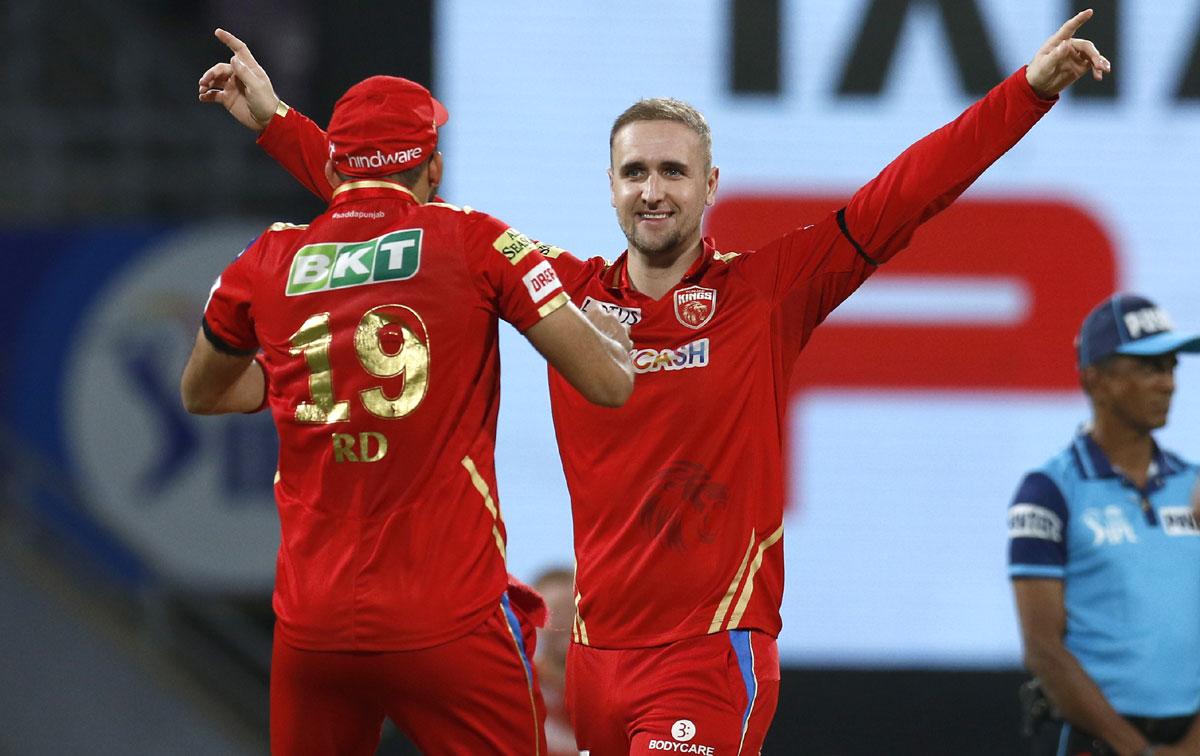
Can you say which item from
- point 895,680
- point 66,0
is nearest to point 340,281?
point 895,680

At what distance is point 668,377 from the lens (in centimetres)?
373

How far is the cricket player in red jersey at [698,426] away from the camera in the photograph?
3.62 meters

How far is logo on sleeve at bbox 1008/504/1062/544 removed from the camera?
463 centimetres

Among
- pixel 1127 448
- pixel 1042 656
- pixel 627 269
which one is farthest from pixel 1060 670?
pixel 627 269

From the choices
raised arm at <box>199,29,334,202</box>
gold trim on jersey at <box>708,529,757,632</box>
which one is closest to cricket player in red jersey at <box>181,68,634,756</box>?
gold trim on jersey at <box>708,529,757,632</box>

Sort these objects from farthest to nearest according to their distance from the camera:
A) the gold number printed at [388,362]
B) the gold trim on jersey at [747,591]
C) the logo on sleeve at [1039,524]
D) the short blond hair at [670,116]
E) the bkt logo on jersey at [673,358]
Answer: the logo on sleeve at [1039,524]
the short blond hair at [670,116]
the bkt logo on jersey at [673,358]
the gold trim on jersey at [747,591]
the gold number printed at [388,362]

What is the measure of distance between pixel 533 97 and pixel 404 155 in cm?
345

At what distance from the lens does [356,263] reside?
131 inches

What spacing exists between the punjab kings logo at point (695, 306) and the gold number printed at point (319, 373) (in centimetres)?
85

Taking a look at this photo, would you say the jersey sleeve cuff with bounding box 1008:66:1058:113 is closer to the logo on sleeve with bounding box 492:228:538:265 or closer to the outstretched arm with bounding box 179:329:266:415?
the logo on sleeve with bounding box 492:228:538:265

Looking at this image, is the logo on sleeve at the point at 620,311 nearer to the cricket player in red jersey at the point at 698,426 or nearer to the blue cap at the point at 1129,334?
the cricket player in red jersey at the point at 698,426

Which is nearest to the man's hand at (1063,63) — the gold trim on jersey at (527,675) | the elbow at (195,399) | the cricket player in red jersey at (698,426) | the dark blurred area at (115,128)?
the cricket player in red jersey at (698,426)

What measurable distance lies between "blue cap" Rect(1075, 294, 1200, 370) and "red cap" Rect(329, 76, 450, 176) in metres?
2.22

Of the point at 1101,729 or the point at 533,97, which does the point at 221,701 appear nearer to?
the point at 533,97
